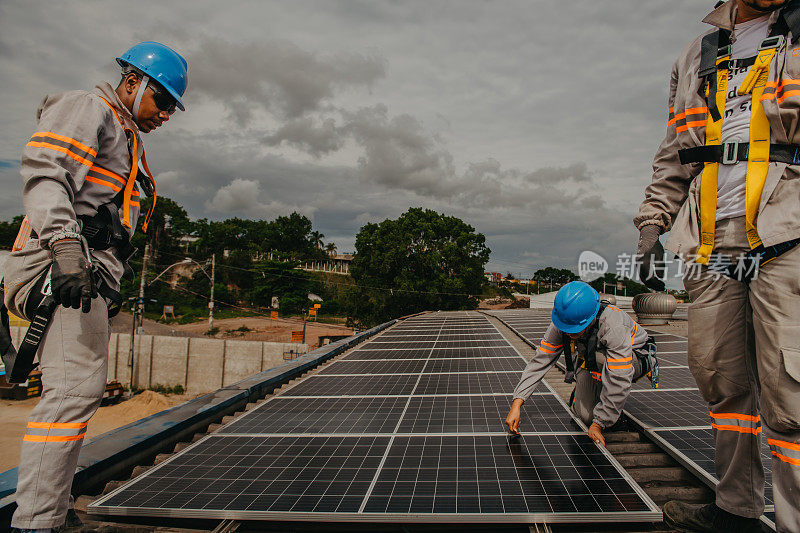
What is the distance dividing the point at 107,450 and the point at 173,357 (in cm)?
2785

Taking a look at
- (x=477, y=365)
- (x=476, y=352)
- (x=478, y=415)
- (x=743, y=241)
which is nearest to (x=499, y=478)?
(x=478, y=415)

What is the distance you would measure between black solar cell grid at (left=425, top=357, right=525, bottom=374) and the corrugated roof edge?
7.66 ft

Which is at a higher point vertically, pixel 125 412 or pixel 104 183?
pixel 104 183

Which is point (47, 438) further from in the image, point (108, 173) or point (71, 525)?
point (108, 173)

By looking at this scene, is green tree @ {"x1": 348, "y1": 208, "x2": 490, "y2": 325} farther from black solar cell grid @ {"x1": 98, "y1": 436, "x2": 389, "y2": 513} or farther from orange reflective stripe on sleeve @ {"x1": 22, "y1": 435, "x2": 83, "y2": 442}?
orange reflective stripe on sleeve @ {"x1": 22, "y1": 435, "x2": 83, "y2": 442}

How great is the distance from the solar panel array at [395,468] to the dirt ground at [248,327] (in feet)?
109

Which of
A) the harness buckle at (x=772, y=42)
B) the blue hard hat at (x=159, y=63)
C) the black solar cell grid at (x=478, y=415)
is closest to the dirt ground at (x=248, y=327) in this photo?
the black solar cell grid at (x=478, y=415)

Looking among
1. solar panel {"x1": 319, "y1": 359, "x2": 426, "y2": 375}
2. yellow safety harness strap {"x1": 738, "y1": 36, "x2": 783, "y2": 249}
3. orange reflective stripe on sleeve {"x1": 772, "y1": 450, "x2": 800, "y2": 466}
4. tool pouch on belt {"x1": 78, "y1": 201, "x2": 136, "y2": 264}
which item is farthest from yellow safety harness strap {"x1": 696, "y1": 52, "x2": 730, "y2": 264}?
solar panel {"x1": 319, "y1": 359, "x2": 426, "y2": 375}

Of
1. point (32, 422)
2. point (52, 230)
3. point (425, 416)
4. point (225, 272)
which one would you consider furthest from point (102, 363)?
point (225, 272)

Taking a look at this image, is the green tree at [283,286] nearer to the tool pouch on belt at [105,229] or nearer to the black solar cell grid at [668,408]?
the black solar cell grid at [668,408]

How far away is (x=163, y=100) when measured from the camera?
263 cm

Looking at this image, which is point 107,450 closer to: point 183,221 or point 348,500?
point 348,500

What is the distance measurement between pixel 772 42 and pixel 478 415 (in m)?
3.02

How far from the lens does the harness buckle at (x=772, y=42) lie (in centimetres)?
200
